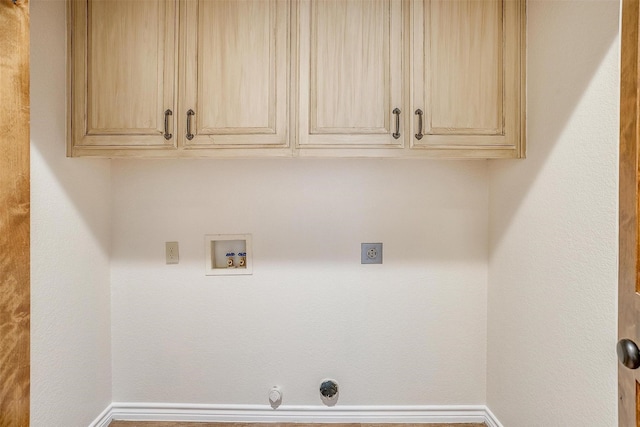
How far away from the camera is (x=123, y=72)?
4.90 ft

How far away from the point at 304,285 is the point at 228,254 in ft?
1.42

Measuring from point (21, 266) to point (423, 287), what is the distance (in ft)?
5.39

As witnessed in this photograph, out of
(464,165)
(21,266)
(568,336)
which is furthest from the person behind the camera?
(464,165)

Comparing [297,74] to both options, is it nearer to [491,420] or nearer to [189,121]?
[189,121]

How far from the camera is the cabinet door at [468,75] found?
1.49 meters

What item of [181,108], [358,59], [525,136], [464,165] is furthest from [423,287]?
[181,108]

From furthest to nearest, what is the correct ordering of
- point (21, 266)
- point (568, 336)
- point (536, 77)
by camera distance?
1. point (536, 77)
2. point (568, 336)
3. point (21, 266)

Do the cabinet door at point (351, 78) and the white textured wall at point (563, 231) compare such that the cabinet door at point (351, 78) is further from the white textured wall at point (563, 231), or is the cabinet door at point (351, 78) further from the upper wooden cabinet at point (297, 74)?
the white textured wall at point (563, 231)

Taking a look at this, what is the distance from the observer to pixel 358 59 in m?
1.49

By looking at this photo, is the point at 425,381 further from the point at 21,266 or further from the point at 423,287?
the point at 21,266

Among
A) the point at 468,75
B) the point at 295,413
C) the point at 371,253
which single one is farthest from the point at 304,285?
the point at 468,75

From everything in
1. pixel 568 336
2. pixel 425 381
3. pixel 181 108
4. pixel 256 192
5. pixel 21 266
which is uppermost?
pixel 181 108

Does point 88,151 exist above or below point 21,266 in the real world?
above

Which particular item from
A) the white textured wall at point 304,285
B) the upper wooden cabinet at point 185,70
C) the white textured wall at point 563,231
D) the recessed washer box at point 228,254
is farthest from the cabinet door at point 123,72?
the white textured wall at point 563,231
